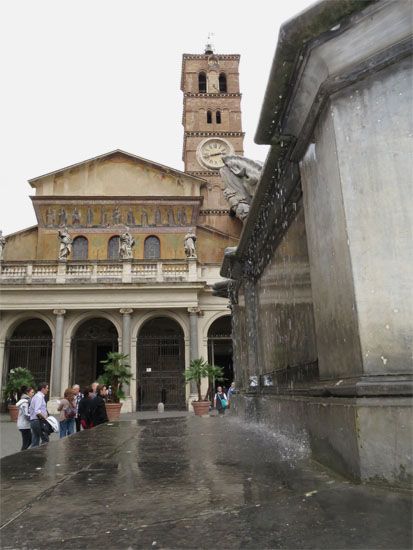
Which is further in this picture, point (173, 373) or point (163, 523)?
point (173, 373)

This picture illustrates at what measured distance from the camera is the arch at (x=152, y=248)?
26.9m

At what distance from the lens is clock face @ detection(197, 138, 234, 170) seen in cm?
3697

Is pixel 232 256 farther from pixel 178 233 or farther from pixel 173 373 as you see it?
pixel 178 233

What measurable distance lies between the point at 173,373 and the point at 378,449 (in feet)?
73.8

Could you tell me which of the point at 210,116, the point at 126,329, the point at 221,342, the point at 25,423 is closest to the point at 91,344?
the point at 126,329

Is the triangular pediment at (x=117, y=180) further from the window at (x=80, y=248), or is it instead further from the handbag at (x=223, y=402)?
the handbag at (x=223, y=402)

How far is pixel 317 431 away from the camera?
2326 mm

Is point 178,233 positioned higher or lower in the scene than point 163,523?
higher

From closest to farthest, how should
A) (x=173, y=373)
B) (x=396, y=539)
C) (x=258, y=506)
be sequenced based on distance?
1. (x=396, y=539)
2. (x=258, y=506)
3. (x=173, y=373)

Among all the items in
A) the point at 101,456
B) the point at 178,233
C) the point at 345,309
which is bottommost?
the point at 101,456

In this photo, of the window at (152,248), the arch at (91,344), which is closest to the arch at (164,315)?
the arch at (91,344)

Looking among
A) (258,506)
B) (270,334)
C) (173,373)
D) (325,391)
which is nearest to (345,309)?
(325,391)

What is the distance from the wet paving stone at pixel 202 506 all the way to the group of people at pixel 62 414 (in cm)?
565

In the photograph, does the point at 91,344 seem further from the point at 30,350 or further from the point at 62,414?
the point at 62,414
